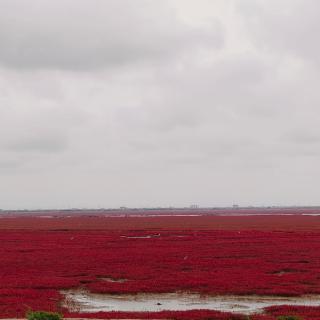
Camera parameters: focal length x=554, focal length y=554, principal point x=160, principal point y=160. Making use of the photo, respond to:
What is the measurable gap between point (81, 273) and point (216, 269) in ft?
23.9

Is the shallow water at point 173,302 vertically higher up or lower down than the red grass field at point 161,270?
lower down

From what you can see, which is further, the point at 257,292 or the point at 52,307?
the point at 257,292

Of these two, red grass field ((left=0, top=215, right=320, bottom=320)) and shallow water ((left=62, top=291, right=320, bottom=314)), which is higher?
red grass field ((left=0, top=215, right=320, bottom=320))

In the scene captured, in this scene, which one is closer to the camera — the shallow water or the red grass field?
the shallow water

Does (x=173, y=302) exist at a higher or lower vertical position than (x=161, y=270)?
lower

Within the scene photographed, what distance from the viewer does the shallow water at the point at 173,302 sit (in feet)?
66.5

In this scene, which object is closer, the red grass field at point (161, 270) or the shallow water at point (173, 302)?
the shallow water at point (173, 302)

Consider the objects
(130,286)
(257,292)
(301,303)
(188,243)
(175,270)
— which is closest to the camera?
(301,303)

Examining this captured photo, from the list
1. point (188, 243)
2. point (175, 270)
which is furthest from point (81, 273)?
point (188, 243)

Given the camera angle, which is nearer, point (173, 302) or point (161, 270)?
point (173, 302)

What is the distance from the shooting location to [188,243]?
1853 inches

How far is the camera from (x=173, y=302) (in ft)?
71.0

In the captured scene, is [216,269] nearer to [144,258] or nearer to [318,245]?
[144,258]

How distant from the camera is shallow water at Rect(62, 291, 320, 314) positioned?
66.5 feet
